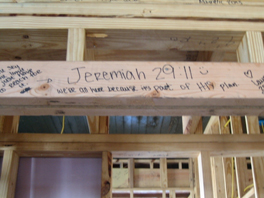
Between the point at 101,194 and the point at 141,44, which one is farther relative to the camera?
the point at 101,194

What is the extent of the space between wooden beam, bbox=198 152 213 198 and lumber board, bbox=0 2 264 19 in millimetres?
767

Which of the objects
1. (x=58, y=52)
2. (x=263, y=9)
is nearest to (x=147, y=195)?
(x=58, y=52)

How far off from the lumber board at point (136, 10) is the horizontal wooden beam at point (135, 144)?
716 millimetres

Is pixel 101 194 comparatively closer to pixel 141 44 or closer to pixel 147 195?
pixel 141 44

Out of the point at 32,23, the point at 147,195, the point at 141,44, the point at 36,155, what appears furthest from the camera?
→ the point at 147,195

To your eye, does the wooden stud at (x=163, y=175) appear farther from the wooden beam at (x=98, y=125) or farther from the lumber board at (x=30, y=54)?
the lumber board at (x=30, y=54)

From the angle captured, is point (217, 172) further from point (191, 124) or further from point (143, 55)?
point (143, 55)

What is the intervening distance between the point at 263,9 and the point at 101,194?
42.9 inches

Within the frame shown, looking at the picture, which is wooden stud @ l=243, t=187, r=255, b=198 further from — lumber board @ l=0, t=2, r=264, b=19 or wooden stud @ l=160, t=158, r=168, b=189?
wooden stud @ l=160, t=158, r=168, b=189

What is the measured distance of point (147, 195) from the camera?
4941 mm

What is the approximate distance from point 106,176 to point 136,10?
0.87m

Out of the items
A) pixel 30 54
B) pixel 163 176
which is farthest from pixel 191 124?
pixel 163 176

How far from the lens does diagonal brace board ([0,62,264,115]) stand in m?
0.86

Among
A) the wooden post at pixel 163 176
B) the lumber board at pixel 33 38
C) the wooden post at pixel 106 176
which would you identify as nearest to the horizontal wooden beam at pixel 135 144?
the wooden post at pixel 106 176
